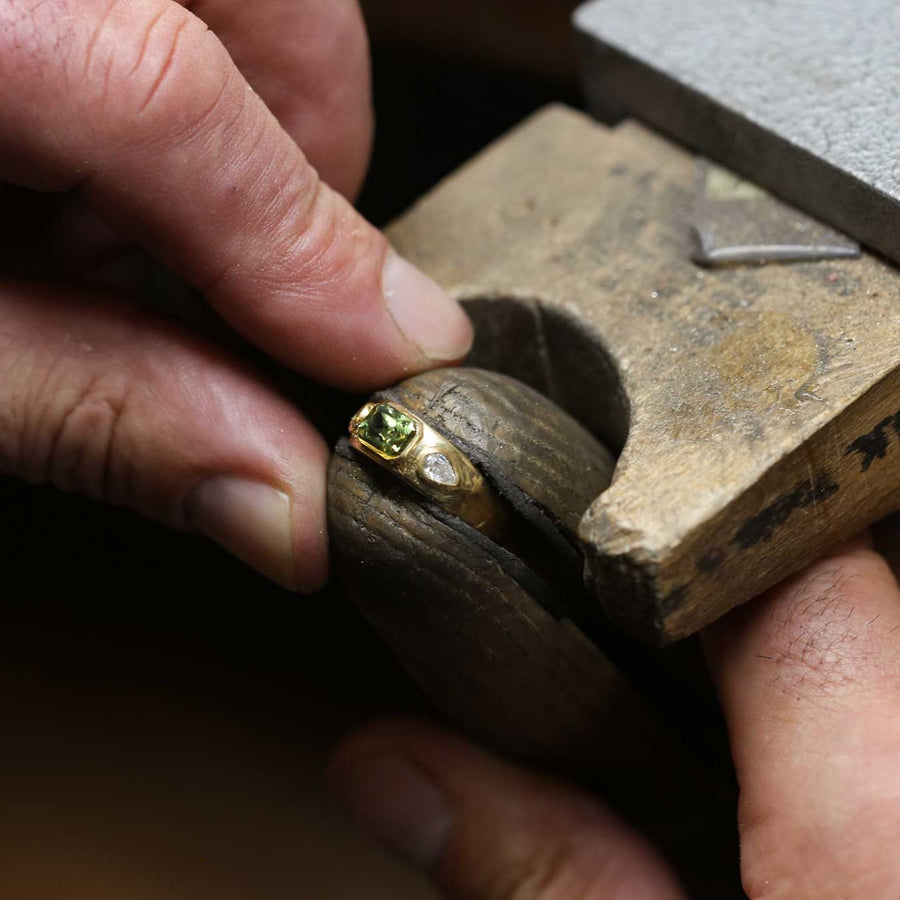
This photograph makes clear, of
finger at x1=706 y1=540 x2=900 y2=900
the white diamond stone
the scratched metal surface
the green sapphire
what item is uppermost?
the scratched metal surface

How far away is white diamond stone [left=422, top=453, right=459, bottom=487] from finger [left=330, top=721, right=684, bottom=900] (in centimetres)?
49

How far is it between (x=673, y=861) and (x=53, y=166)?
102 cm

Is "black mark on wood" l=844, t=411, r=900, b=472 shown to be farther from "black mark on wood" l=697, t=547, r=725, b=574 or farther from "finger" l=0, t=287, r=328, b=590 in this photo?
"finger" l=0, t=287, r=328, b=590

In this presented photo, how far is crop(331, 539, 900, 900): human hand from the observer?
3.02ft

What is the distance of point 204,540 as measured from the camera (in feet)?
5.13

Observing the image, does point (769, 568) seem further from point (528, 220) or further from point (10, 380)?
point (10, 380)

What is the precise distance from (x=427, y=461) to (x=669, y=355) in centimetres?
27

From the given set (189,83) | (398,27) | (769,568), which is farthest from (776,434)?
(398,27)

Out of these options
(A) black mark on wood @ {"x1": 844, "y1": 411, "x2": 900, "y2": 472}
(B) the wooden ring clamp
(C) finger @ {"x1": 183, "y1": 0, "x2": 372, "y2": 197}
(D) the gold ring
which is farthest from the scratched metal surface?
(D) the gold ring

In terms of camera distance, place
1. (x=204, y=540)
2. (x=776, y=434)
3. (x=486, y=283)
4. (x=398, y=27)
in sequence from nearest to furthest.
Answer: (x=776, y=434), (x=486, y=283), (x=204, y=540), (x=398, y=27)

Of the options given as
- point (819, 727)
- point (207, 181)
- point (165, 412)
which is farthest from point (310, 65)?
point (819, 727)

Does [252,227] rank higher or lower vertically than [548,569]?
higher

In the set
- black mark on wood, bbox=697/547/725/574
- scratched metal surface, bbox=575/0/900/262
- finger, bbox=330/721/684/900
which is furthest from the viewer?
finger, bbox=330/721/684/900

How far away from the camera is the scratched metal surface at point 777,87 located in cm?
104
